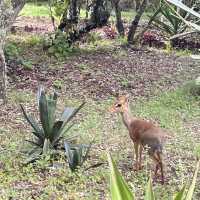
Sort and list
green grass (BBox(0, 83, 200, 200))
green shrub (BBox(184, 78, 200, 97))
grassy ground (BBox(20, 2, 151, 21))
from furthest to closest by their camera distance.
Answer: grassy ground (BBox(20, 2, 151, 21)) → green shrub (BBox(184, 78, 200, 97)) → green grass (BBox(0, 83, 200, 200))

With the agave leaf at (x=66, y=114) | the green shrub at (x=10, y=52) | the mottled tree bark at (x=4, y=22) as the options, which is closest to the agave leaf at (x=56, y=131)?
the agave leaf at (x=66, y=114)

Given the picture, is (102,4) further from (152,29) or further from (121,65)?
(152,29)

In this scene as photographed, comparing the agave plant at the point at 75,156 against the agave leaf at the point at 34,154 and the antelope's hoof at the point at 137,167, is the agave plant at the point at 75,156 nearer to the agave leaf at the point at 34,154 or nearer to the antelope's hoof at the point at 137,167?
the agave leaf at the point at 34,154

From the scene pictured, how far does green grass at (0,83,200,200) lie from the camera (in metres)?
5.27

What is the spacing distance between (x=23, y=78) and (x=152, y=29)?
627 cm

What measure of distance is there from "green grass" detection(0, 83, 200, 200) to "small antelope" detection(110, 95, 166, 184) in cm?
21

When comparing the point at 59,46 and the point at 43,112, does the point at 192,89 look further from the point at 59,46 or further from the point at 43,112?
the point at 43,112

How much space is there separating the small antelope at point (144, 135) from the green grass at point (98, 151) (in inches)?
8.4

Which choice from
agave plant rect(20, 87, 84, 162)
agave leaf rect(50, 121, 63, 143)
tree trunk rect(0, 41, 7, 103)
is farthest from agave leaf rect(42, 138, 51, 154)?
tree trunk rect(0, 41, 7, 103)

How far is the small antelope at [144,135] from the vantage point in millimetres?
5277

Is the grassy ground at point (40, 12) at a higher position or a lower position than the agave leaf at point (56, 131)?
lower

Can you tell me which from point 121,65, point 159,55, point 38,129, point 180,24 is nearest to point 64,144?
point 38,129

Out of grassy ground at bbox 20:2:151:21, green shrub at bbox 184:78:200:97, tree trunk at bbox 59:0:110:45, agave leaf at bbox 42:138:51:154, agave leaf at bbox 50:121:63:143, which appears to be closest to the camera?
agave leaf at bbox 42:138:51:154

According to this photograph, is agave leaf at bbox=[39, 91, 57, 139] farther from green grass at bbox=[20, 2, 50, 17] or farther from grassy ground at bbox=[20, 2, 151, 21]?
green grass at bbox=[20, 2, 50, 17]
